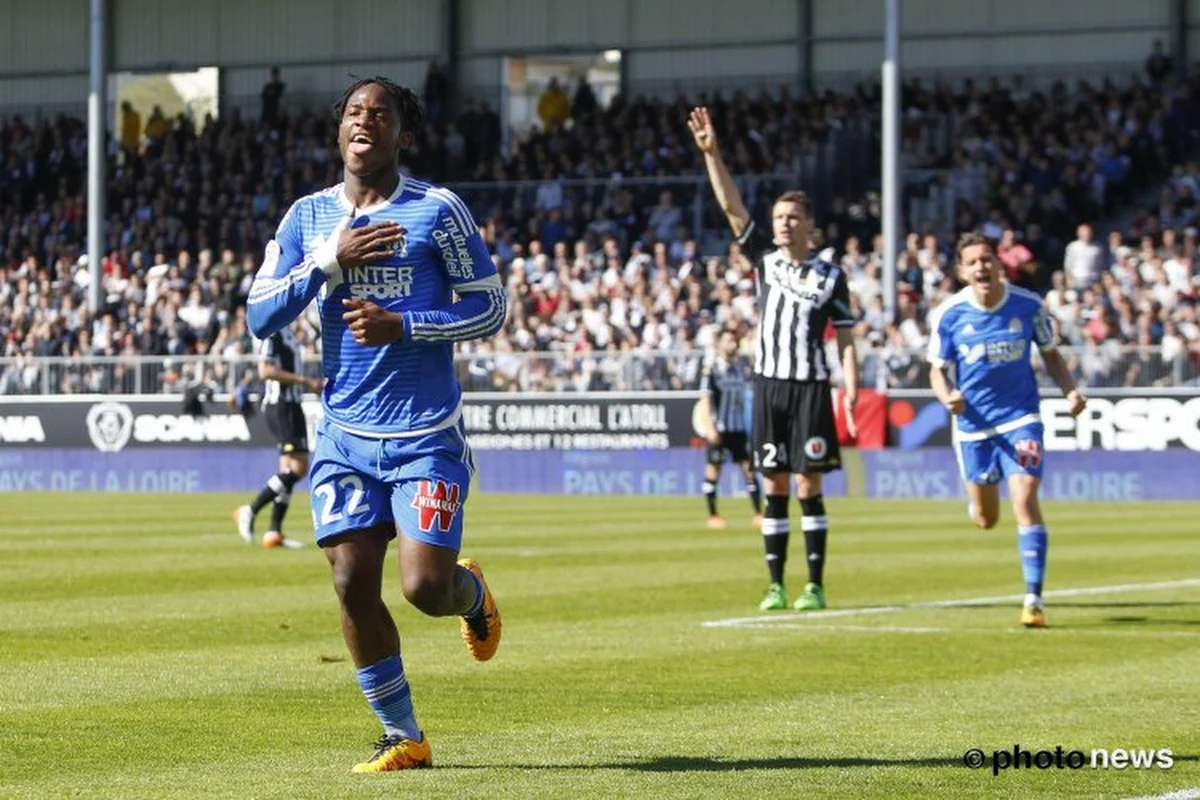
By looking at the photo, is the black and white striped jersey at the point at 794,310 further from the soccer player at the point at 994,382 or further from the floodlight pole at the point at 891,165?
the floodlight pole at the point at 891,165

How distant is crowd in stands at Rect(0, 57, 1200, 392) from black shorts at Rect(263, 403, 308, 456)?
11.8 meters

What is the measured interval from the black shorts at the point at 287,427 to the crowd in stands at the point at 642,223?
11.8 metres

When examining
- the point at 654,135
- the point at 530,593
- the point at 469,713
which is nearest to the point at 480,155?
the point at 654,135

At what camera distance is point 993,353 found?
586 inches

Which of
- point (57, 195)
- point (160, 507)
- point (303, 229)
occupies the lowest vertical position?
point (160, 507)

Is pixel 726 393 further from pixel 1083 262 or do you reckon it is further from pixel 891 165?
pixel 891 165

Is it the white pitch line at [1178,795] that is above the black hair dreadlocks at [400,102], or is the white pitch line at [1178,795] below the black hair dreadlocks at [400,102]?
below

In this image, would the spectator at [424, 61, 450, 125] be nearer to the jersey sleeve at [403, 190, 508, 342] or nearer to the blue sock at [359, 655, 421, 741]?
the jersey sleeve at [403, 190, 508, 342]

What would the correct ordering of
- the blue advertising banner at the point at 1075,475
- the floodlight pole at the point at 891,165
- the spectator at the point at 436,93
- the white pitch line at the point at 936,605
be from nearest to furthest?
the white pitch line at the point at 936,605 → the blue advertising banner at the point at 1075,475 → the floodlight pole at the point at 891,165 → the spectator at the point at 436,93

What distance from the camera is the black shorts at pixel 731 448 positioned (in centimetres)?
2864

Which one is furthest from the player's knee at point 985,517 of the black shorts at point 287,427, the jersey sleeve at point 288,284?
the black shorts at point 287,427

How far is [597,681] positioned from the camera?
11039 millimetres

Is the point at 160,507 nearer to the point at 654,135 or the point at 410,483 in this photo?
the point at 654,135

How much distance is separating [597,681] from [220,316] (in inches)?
1247
